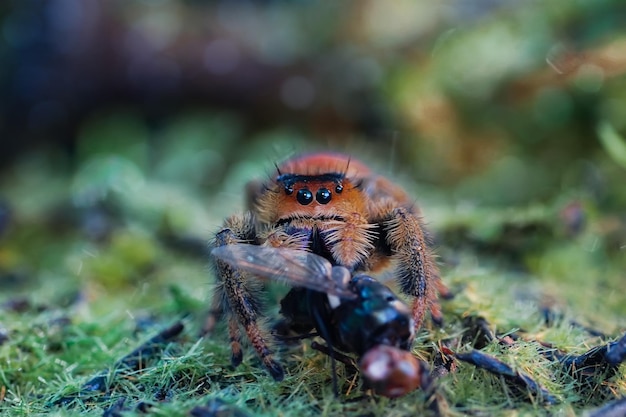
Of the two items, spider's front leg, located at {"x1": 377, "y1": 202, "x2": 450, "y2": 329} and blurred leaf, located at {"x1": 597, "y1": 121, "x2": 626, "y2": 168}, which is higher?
blurred leaf, located at {"x1": 597, "y1": 121, "x2": 626, "y2": 168}

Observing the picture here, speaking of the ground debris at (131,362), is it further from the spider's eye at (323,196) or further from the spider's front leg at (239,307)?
the spider's eye at (323,196)

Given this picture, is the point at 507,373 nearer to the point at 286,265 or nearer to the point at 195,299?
the point at 286,265

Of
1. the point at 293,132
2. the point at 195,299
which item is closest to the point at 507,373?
the point at 195,299

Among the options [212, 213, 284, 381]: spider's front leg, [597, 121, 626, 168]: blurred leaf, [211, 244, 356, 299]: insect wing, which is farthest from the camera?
[597, 121, 626, 168]: blurred leaf

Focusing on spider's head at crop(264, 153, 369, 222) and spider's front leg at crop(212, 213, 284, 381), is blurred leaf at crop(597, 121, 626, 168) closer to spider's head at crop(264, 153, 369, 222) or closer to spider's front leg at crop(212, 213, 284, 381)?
spider's head at crop(264, 153, 369, 222)

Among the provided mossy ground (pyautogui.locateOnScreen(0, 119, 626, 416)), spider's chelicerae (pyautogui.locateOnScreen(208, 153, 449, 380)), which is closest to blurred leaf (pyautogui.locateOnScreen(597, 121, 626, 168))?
mossy ground (pyautogui.locateOnScreen(0, 119, 626, 416))

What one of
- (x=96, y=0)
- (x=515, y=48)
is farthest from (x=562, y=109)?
(x=96, y=0)

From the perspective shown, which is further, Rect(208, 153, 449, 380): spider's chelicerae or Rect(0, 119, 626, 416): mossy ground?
Rect(208, 153, 449, 380): spider's chelicerae

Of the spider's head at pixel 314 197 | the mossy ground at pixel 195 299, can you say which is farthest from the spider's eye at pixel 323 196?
the mossy ground at pixel 195 299

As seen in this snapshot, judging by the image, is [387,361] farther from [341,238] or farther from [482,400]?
[341,238]
